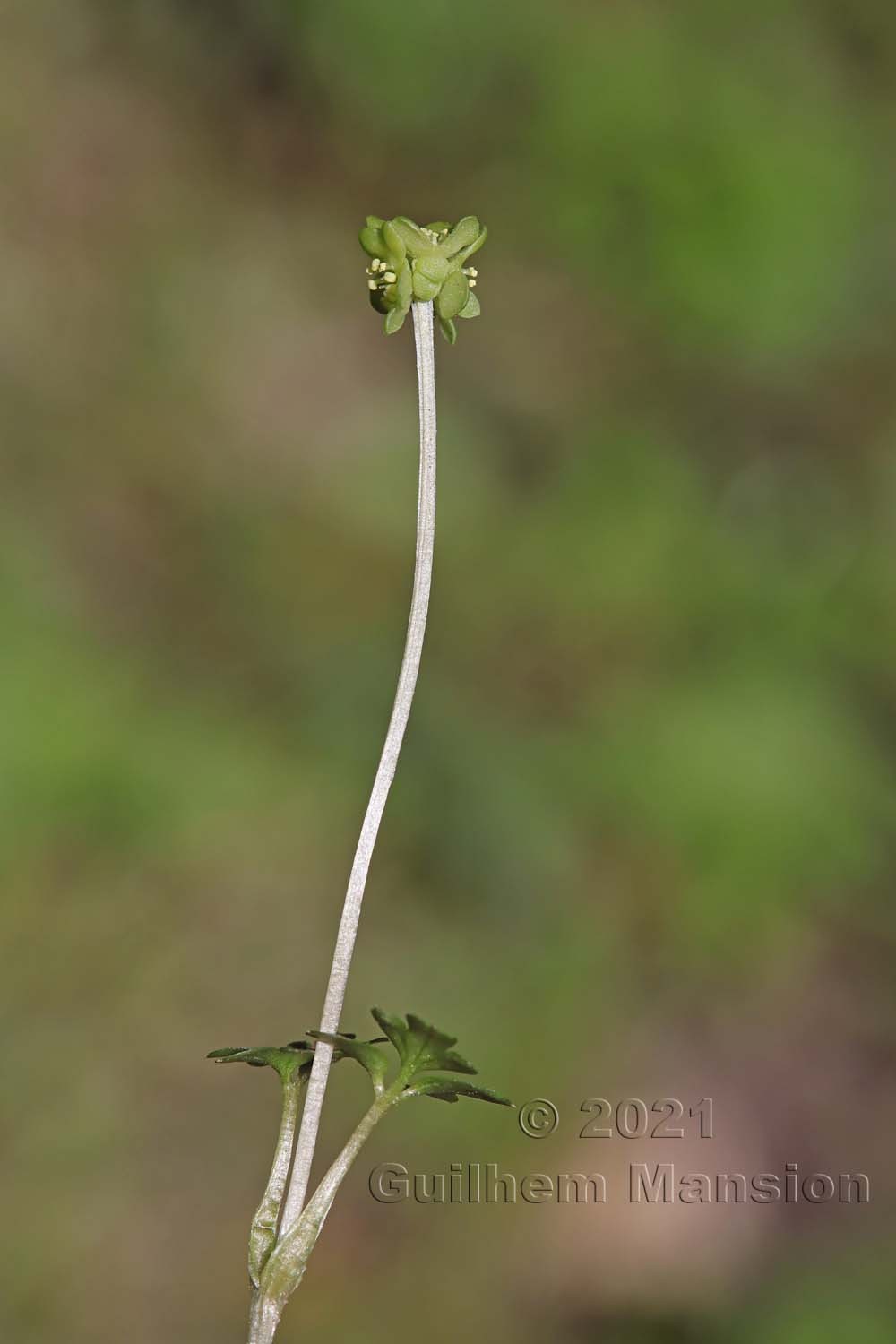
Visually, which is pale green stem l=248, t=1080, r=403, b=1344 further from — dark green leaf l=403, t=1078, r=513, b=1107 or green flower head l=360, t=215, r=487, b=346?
green flower head l=360, t=215, r=487, b=346

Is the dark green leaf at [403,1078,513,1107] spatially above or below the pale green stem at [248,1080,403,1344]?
above

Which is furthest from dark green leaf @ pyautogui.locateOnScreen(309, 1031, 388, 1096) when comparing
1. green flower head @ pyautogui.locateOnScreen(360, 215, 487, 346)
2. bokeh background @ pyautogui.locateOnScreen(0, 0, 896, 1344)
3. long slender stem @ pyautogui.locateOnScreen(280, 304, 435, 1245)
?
bokeh background @ pyautogui.locateOnScreen(0, 0, 896, 1344)

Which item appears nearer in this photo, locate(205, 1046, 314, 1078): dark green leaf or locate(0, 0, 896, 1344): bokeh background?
locate(205, 1046, 314, 1078): dark green leaf

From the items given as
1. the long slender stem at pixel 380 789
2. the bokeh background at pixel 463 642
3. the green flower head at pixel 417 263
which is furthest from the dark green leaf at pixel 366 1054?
the bokeh background at pixel 463 642

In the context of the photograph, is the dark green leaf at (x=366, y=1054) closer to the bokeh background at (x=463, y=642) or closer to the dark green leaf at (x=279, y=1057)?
the dark green leaf at (x=279, y=1057)

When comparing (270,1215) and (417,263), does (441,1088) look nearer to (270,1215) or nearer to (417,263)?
(270,1215)

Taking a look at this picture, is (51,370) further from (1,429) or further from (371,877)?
(371,877)
